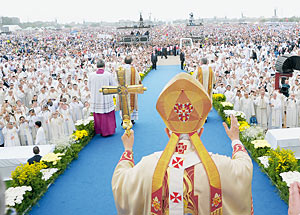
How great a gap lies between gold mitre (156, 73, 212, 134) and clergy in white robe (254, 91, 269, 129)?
814cm

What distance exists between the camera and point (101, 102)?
822 centimetres

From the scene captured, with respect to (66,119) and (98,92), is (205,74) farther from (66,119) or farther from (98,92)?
(66,119)

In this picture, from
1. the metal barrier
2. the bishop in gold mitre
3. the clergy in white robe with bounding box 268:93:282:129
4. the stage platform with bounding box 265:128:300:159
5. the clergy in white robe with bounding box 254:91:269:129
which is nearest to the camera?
the bishop in gold mitre

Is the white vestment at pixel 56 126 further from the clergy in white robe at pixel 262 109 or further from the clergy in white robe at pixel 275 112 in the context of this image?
the clergy in white robe at pixel 275 112

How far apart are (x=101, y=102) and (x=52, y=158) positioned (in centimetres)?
229

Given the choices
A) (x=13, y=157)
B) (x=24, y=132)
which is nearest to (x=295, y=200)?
(x=13, y=157)

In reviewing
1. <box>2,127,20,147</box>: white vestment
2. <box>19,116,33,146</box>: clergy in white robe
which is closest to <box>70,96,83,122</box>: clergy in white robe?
<box>19,116,33,146</box>: clergy in white robe

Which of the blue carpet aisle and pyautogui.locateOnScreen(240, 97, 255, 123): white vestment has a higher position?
pyautogui.locateOnScreen(240, 97, 255, 123): white vestment

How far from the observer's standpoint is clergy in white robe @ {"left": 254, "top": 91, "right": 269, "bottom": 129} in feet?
33.3

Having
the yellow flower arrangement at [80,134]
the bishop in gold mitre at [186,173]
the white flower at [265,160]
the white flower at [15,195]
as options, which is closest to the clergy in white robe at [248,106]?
the white flower at [265,160]

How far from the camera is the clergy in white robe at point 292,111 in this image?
10055 mm

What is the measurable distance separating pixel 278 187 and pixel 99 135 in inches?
196

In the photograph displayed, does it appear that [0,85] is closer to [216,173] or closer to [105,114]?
[105,114]

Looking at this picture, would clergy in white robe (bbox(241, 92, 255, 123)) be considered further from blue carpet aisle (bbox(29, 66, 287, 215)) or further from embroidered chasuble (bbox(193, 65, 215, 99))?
embroidered chasuble (bbox(193, 65, 215, 99))
